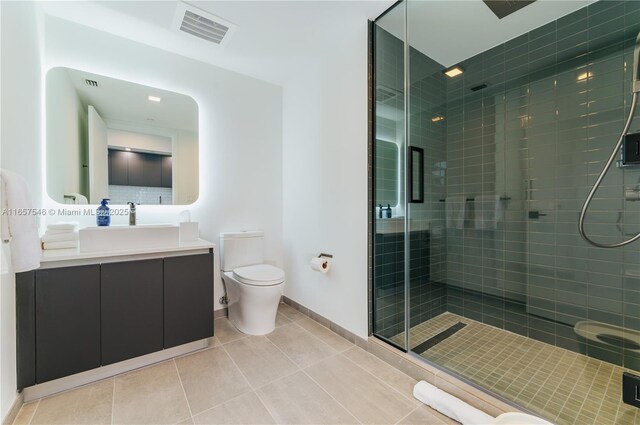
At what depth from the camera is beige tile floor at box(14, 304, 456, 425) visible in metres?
1.35

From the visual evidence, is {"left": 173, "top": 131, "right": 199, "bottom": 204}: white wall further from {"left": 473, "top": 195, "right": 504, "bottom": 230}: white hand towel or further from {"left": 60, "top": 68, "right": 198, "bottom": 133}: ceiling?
{"left": 473, "top": 195, "right": 504, "bottom": 230}: white hand towel

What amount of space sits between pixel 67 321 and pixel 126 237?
53 cm

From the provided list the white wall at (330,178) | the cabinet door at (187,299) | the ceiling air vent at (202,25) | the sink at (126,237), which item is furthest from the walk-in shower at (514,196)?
the sink at (126,237)

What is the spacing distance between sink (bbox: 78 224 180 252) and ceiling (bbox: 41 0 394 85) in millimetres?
1468

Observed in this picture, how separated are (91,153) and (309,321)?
222 centimetres

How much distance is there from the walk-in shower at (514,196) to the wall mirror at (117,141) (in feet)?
5.54

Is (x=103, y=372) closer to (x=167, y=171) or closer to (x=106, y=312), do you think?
(x=106, y=312)

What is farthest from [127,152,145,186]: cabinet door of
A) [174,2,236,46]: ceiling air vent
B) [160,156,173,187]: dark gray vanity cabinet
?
[174,2,236,46]: ceiling air vent

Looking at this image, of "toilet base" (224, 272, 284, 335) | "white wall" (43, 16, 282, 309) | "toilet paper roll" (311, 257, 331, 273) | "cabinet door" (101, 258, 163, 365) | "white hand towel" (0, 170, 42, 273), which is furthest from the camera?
"toilet paper roll" (311, 257, 331, 273)

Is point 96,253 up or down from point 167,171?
down

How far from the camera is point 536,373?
5.51 feet

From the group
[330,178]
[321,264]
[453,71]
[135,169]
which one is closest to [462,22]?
[453,71]

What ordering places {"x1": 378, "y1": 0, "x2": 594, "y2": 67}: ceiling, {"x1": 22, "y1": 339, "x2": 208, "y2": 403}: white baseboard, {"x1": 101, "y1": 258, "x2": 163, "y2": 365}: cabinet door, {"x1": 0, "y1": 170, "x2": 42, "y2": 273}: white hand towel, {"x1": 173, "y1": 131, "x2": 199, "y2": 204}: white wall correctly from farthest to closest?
{"x1": 173, "y1": 131, "x2": 199, "y2": 204}: white wall
{"x1": 378, "y1": 0, "x2": 594, "y2": 67}: ceiling
{"x1": 101, "y1": 258, "x2": 163, "y2": 365}: cabinet door
{"x1": 22, "y1": 339, "x2": 208, "y2": 403}: white baseboard
{"x1": 0, "y1": 170, "x2": 42, "y2": 273}: white hand towel

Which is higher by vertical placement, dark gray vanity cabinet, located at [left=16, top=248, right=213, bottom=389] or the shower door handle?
the shower door handle
